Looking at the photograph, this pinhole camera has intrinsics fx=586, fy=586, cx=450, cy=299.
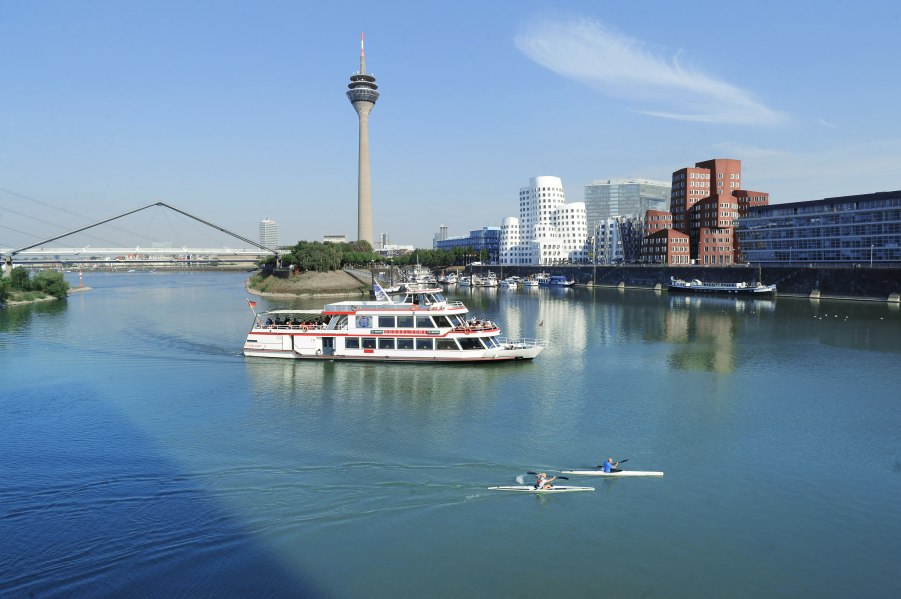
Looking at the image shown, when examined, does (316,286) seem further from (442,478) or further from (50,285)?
(442,478)

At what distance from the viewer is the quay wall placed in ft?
243

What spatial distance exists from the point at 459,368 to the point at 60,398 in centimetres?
2063

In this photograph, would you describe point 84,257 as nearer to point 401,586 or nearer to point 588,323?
point 588,323

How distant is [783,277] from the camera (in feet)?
287

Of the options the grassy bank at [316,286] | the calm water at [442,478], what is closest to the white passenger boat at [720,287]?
the calm water at [442,478]

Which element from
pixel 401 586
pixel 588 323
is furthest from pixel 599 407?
pixel 588 323

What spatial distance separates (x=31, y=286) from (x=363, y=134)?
10859 centimetres

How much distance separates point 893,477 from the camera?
62.3 feet

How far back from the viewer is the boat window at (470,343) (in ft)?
116

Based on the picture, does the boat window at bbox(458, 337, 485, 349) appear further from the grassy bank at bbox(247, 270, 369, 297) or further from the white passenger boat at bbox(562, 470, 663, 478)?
the grassy bank at bbox(247, 270, 369, 297)

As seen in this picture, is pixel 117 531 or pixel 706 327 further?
pixel 706 327

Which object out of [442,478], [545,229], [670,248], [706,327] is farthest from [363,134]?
[442,478]

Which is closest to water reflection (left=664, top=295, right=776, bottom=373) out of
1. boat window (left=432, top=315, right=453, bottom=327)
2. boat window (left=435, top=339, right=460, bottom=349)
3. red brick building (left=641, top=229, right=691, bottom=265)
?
boat window (left=435, top=339, right=460, bottom=349)

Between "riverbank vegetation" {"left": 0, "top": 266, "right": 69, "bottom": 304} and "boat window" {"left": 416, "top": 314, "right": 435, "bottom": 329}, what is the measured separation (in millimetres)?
70596
